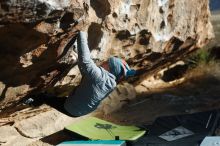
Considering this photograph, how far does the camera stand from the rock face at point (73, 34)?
4.30m

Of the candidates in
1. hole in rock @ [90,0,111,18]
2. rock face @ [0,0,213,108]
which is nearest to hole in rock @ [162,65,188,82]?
rock face @ [0,0,213,108]

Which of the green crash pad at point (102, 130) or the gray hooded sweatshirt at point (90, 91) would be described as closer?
the gray hooded sweatshirt at point (90, 91)

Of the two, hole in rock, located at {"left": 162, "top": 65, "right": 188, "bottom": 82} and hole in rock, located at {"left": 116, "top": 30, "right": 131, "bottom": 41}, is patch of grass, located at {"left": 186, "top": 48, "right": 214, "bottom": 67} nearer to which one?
hole in rock, located at {"left": 162, "top": 65, "right": 188, "bottom": 82}

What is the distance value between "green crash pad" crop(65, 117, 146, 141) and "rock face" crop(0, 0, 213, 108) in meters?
0.86

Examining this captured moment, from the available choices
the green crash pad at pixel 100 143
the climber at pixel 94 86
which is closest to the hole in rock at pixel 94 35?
the climber at pixel 94 86

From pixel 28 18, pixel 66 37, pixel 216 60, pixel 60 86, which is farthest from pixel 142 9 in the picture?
pixel 216 60

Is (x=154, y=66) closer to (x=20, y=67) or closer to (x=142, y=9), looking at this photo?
(x=142, y=9)

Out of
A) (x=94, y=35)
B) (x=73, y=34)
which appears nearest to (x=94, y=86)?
(x=73, y=34)

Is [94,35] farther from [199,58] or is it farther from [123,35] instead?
[199,58]

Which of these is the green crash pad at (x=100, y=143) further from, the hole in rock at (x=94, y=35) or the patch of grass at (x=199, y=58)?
the patch of grass at (x=199, y=58)

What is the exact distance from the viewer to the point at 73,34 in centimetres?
491

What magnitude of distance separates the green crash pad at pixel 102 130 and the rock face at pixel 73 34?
0.86m

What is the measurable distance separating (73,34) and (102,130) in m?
2.51

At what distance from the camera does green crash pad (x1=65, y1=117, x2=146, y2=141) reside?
268 inches
